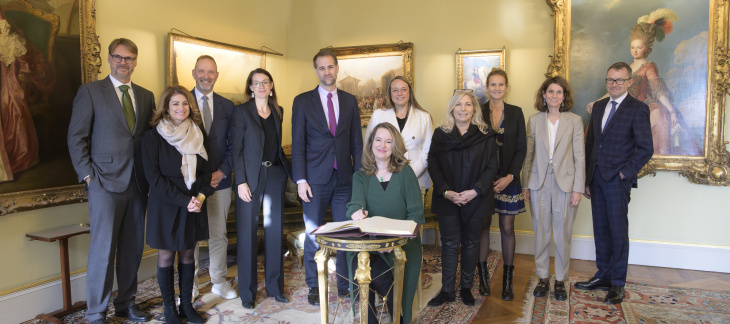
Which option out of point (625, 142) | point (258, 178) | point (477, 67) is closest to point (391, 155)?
point (258, 178)

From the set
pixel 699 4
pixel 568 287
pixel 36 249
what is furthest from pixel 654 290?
pixel 36 249

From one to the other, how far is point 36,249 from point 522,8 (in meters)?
5.28

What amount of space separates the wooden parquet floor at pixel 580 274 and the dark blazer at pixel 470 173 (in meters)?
0.77

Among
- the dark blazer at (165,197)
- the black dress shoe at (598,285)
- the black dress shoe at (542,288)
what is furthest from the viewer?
the black dress shoe at (598,285)

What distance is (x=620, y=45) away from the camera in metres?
5.15

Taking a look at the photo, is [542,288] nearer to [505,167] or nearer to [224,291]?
[505,167]

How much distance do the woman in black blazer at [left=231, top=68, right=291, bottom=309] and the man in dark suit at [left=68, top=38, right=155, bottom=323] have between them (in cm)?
73

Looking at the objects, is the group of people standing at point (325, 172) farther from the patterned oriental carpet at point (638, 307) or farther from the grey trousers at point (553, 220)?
the patterned oriental carpet at point (638, 307)

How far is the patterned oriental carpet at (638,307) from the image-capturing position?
Answer: 3686 mm

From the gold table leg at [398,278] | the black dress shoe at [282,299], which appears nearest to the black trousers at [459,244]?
the gold table leg at [398,278]

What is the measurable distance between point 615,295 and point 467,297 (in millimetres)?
1246

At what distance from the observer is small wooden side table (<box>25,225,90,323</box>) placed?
371 cm

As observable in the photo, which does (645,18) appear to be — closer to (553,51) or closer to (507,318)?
(553,51)

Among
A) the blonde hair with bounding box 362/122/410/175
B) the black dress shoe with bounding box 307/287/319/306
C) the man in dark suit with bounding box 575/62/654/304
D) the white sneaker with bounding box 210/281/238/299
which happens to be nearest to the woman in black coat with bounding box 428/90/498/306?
the blonde hair with bounding box 362/122/410/175
